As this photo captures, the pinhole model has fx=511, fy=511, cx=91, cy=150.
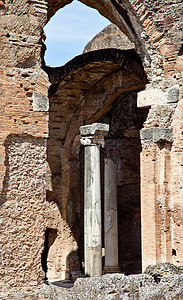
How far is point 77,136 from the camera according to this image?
11.9m

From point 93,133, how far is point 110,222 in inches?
115

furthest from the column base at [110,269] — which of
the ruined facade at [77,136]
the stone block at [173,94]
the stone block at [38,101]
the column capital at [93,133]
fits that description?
the stone block at [38,101]

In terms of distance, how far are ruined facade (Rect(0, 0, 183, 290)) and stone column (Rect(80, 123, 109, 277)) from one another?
2.52 feet

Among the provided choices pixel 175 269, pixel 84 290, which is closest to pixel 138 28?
pixel 175 269

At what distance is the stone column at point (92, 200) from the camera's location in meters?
8.68

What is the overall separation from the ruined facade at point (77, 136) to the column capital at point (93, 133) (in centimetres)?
74

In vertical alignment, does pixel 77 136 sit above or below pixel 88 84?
below

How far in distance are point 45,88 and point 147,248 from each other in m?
3.19

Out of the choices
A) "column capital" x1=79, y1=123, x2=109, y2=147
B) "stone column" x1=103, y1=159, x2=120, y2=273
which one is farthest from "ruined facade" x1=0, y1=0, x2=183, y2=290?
"stone column" x1=103, y1=159, x2=120, y2=273

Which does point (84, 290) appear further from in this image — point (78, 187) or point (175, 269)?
point (78, 187)

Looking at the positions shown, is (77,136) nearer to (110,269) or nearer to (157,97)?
(110,269)

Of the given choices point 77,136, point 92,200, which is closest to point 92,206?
point 92,200

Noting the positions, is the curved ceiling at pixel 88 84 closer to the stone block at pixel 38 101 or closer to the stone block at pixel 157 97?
the stone block at pixel 157 97

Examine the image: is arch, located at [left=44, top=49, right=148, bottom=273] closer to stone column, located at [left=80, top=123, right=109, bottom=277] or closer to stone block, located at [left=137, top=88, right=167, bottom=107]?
stone block, located at [left=137, top=88, right=167, bottom=107]
